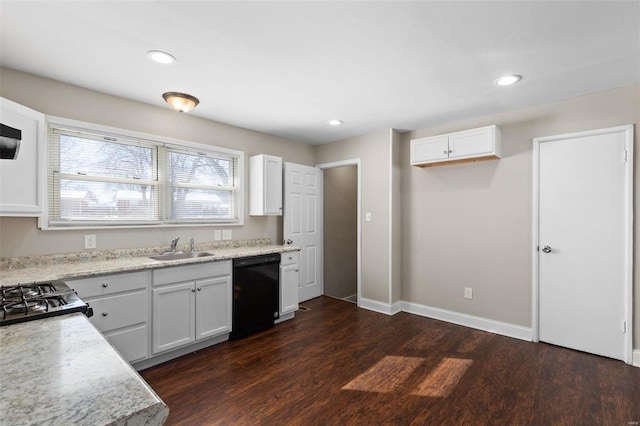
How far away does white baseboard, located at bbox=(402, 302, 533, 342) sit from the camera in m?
3.26

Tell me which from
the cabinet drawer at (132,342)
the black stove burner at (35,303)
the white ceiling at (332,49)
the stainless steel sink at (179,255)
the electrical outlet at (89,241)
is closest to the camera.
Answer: the black stove burner at (35,303)

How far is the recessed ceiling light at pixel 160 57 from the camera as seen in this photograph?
2165 mm

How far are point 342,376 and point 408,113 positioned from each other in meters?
2.69

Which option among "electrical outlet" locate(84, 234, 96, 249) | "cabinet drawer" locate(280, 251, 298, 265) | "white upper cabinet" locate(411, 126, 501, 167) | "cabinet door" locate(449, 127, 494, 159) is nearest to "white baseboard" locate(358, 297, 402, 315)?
"cabinet drawer" locate(280, 251, 298, 265)

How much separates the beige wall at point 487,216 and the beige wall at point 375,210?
29 centimetres

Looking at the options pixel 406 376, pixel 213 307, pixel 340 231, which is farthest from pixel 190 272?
pixel 340 231

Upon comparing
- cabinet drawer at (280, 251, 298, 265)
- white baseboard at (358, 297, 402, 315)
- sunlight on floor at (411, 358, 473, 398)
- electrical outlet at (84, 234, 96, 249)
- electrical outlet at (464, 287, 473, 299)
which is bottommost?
sunlight on floor at (411, 358, 473, 398)

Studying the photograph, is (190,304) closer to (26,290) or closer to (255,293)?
(255,293)

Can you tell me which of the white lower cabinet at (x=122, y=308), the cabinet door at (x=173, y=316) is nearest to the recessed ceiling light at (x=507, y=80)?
the cabinet door at (x=173, y=316)

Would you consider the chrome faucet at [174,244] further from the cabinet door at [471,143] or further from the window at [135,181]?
the cabinet door at [471,143]

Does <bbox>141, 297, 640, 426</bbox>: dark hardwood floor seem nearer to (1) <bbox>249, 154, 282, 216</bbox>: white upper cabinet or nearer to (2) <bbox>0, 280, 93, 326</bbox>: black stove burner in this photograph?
(2) <bbox>0, 280, 93, 326</bbox>: black stove burner

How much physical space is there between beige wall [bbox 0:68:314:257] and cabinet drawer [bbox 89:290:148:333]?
0.70 metres

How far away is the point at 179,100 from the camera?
2.78 meters

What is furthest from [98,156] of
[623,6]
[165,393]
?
[623,6]
